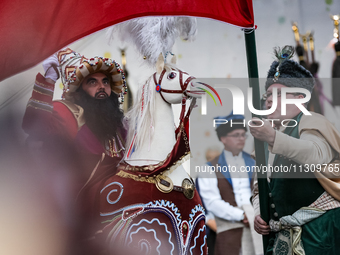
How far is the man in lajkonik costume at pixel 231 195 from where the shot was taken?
2.65 metres

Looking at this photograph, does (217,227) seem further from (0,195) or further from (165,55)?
(0,195)

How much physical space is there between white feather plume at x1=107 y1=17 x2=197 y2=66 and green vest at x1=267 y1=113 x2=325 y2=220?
0.87m

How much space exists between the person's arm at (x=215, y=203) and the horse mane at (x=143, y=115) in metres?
0.71

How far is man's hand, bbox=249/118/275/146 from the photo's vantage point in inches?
79.3

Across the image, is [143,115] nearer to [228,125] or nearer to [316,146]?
[228,125]


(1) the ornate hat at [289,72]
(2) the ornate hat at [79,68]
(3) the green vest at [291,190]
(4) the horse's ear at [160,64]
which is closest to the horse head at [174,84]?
(4) the horse's ear at [160,64]

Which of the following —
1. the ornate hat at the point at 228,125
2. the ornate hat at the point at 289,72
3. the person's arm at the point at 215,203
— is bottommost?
the person's arm at the point at 215,203

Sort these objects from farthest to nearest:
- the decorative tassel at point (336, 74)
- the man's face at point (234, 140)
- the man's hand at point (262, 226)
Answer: the man's face at point (234, 140), the decorative tassel at point (336, 74), the man's hand at point (262, 226)

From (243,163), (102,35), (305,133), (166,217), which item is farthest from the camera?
(243,163)

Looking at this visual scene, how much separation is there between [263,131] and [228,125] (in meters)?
0.55

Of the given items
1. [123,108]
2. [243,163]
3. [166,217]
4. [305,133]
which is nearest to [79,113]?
[123,108]

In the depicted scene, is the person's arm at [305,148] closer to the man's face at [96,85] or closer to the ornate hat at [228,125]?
the ornate hat at [228,125]

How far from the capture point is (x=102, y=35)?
7.90 feet

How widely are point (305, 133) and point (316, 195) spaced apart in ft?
1.11
